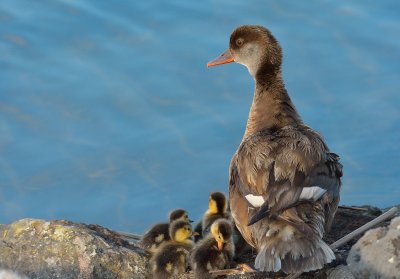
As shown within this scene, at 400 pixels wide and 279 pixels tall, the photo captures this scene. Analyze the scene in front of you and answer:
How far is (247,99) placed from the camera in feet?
37.2

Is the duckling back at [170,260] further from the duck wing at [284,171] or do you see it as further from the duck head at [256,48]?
the duck head at [256,48]

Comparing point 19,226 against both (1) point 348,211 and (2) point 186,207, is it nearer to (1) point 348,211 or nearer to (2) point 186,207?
(1) point 348,211

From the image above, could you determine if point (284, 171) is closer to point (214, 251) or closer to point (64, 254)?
point (214, 251)

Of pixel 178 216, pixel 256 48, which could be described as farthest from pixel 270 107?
pixel 178 216

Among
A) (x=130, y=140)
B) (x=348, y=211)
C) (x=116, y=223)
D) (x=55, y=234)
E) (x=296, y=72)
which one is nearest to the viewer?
(x=55, y=234)

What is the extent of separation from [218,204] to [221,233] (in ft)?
2.99

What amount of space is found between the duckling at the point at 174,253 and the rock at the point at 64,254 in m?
0.13

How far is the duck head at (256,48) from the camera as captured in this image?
315 inches

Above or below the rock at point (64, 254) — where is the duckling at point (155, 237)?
above

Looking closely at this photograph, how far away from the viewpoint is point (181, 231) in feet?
24.1

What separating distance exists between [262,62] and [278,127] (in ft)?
2.34

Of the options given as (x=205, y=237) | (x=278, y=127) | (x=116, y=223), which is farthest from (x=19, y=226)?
(x=116, y=223)

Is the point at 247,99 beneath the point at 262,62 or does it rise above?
above

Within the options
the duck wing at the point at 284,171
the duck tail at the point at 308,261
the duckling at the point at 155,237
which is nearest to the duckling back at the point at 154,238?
the duckling at the point at 155,237
